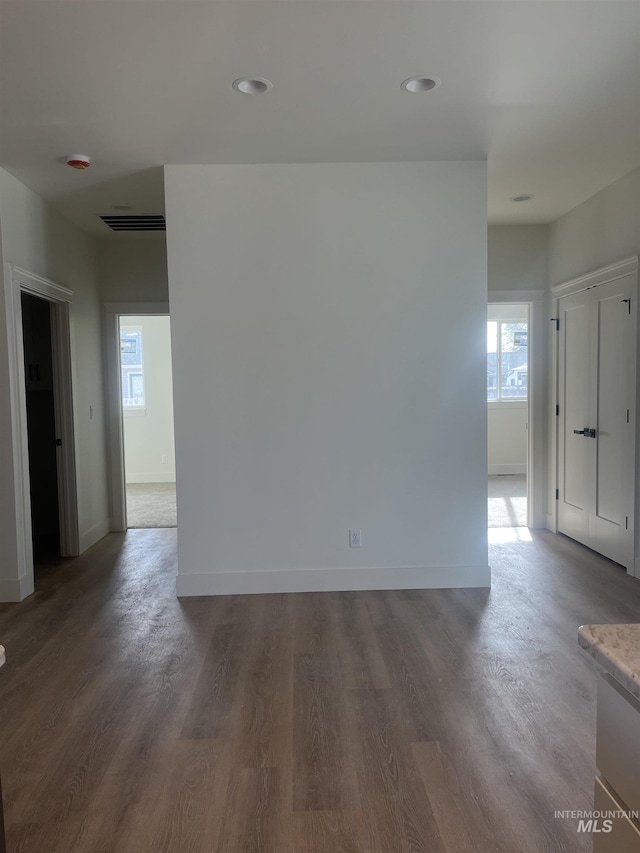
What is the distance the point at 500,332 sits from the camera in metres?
A: 8.80

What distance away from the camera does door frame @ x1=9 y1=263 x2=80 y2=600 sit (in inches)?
148

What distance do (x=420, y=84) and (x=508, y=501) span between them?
196 inches

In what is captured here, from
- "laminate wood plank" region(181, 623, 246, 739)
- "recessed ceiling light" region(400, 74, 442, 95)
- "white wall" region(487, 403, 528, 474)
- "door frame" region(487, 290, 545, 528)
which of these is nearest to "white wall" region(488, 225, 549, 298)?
"door frame" region(487, 290, 545, 528)

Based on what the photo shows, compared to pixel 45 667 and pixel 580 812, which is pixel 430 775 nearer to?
pixel 580 812

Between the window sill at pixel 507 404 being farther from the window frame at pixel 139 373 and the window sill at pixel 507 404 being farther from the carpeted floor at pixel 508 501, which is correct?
the window frame at pixel 139 373

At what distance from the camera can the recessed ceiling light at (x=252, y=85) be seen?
2.65 m

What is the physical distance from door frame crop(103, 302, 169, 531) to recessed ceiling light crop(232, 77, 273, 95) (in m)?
3.05

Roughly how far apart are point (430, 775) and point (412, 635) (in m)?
1.14

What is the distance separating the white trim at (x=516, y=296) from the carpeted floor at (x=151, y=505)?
3.56m

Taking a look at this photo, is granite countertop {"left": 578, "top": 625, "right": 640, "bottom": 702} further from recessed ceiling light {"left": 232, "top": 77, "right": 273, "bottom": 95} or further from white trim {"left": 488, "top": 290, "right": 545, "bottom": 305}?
white trim {"left": 488, "top": 290, "right": 545, "bottom": 305}

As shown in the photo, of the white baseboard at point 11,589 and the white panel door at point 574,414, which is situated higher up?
the white panel door at point 574,414

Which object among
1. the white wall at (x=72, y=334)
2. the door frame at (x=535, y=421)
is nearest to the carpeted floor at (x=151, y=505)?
the white wall at (x=72, y=334)

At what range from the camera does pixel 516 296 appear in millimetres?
5320

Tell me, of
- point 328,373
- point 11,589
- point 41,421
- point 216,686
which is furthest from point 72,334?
point 216,686
